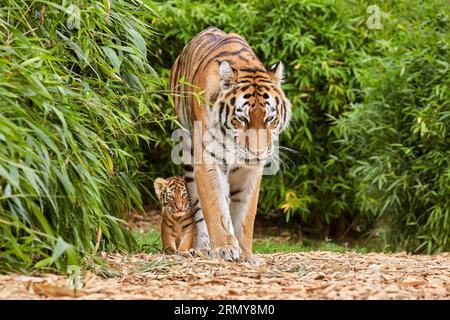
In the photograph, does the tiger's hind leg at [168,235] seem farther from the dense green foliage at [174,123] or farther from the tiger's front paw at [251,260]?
the tiger's front paw at [251,260]

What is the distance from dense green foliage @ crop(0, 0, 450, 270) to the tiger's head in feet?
1.39

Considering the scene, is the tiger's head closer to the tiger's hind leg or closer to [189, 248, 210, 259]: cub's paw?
[189, 248, 210, 259]: cub's paw

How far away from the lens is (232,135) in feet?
20.1

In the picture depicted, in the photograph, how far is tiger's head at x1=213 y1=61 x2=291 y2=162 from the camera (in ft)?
19.7

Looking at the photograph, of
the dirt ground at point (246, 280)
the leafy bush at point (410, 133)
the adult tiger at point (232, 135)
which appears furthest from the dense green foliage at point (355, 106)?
the adult tiger at point (232, 135)

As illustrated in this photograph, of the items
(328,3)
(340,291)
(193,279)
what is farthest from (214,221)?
(328,3)

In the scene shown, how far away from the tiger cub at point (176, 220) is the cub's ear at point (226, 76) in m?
1.03

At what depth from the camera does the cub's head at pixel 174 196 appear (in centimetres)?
685

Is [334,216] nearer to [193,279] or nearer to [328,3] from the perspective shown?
[328,3]

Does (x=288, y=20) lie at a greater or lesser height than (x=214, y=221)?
greater

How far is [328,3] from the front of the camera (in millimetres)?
10406

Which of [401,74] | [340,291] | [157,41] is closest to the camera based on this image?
[340,291]

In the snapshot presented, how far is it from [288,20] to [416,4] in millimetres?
1586
